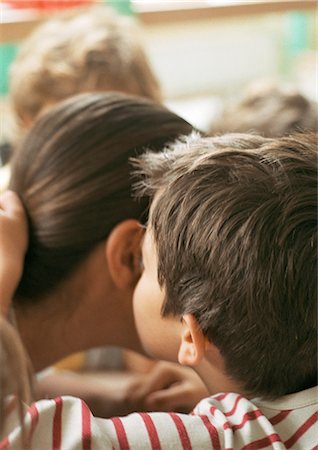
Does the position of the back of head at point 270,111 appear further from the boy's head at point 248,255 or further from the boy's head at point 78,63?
the boy's head at point 248,255

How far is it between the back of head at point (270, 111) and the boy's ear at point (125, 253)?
465 millimetres

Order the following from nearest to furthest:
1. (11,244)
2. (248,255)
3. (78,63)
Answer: (248,255)
(11,244)
(78,63)

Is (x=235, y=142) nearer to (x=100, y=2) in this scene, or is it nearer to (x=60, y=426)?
(x=60, y=426)

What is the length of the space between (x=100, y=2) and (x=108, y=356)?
743 millimetres

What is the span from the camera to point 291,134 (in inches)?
27.3

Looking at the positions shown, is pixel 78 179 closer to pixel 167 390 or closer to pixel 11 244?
pixel 11 244

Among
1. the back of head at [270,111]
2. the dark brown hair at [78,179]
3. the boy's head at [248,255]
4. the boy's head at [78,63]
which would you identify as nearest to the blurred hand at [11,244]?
the dark brown hair at [78,179]

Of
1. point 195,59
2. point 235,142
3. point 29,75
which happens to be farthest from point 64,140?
point 195,59

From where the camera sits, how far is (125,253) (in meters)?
0.82

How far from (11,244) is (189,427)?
11.6 inches

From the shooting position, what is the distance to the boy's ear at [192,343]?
616mm

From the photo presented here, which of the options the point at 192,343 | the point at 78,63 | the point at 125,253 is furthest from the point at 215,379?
the point at 78,63

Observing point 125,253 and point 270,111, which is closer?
point 125,253

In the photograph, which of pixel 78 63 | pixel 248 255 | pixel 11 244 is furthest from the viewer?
pixel 78 63
